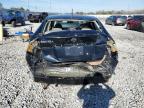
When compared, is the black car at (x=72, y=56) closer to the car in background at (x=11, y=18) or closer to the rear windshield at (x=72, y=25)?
the rear windshield at (x=72, y=25)

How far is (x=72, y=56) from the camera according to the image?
5.34 meters

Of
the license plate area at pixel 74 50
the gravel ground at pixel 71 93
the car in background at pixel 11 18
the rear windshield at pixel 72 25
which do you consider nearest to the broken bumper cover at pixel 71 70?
the license plate area at pixel 74 50

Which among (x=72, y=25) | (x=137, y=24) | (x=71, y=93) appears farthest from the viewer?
(x=137, y=24)

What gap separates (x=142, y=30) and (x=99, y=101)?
834 inches

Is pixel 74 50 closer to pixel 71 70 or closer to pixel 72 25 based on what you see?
pixel 71 70

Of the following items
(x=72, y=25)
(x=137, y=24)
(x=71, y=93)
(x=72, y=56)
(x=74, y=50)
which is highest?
(x=72, y=25)

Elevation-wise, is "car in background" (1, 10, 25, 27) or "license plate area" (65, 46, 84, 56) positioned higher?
"license plate area" (65, 46, 84, 56)

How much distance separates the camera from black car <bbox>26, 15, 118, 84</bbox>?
5.28m

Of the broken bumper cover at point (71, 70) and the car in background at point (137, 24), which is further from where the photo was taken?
the car in background at point (137, 24)

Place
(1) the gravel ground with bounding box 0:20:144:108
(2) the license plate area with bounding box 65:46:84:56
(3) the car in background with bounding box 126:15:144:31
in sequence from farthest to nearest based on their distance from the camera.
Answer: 1. (3) the car in background with bounding box 126:15:144:31
2. (2) the license plate area with bounding box 65:46:84:56
3. (1) the gravel ground with bounding box 0:20:144:108

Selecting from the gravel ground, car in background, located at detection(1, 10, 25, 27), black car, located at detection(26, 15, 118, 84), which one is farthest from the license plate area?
car in background, located at detection(1, 10, 25, 27)

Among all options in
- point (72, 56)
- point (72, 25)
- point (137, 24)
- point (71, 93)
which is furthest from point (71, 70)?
point (137, 24)

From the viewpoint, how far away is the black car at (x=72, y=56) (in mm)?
5277

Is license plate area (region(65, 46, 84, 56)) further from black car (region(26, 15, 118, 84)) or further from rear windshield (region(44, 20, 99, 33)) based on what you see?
rear windshield (region(44, 20, 99, 33))
